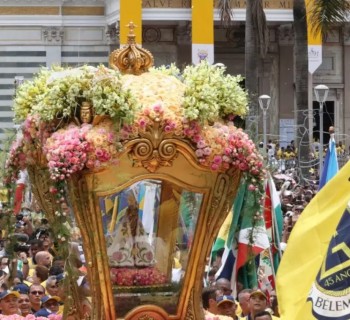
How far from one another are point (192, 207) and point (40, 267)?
21.1 feet

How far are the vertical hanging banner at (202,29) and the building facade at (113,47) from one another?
3.67m

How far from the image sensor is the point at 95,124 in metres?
7.09

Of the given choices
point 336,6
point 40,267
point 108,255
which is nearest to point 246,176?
point 108,255

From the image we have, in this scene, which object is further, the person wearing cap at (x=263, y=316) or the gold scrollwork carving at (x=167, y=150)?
the person wearing cap at (x=263, y=316)

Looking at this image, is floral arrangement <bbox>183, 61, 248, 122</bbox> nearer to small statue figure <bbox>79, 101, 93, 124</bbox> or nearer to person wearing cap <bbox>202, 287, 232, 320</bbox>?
small statue figure <bbox>79, 101, 93, 124</bbox>

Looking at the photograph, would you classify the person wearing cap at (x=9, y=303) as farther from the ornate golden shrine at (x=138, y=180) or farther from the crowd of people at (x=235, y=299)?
the ornate golden shrine at (x=138, y=180)

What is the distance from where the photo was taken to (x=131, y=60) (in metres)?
7.51

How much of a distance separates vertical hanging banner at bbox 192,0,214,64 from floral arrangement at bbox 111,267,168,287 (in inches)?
1155

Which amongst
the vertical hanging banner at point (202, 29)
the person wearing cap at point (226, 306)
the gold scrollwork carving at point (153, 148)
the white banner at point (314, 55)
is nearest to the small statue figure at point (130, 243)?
the gold scrollwork carving at point (153, 148)

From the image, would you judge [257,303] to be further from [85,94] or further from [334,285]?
[85,94]

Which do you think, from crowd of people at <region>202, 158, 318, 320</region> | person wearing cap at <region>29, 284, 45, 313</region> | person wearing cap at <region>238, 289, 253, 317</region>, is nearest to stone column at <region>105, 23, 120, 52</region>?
crowd of people at <region>202, 158, 318, 320</region>

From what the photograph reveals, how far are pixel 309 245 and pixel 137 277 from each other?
177cm

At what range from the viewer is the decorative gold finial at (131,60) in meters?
7.51

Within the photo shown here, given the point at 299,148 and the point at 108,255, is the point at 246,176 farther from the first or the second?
the point at 299,148
